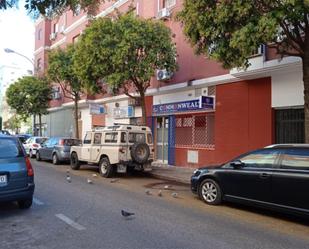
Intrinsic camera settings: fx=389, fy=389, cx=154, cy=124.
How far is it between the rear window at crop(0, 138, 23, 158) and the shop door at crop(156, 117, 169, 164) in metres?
12.1

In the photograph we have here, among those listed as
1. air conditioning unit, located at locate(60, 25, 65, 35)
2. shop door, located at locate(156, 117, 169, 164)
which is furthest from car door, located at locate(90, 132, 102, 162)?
air conditioning unit, located at locate(60, 25, 65, 35)

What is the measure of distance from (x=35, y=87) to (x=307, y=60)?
83.7ft

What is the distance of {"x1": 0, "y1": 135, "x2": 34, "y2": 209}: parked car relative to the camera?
7595 millimetres

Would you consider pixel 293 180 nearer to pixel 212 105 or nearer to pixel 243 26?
pixel 243 26

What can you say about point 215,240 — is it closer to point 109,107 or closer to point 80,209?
point 80,209

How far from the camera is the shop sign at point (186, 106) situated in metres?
16.4

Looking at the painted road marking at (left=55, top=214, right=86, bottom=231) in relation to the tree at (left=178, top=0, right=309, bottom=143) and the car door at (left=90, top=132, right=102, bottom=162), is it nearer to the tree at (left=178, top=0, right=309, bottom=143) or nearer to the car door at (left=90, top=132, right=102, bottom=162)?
the tree at (left=178, top=0, right=309, bottom=143)

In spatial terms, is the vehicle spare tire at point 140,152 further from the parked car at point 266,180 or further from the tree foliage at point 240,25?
the parked car at point 266,180

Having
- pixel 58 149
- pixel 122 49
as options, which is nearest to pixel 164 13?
pixel 122 49

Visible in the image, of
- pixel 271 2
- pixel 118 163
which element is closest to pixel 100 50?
pixel 118 163

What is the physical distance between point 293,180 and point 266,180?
0.62 m

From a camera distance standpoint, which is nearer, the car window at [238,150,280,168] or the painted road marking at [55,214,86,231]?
the painted road marking at [55,214,86,231]

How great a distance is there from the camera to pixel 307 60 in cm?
988

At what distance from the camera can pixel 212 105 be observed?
54.6 ft
